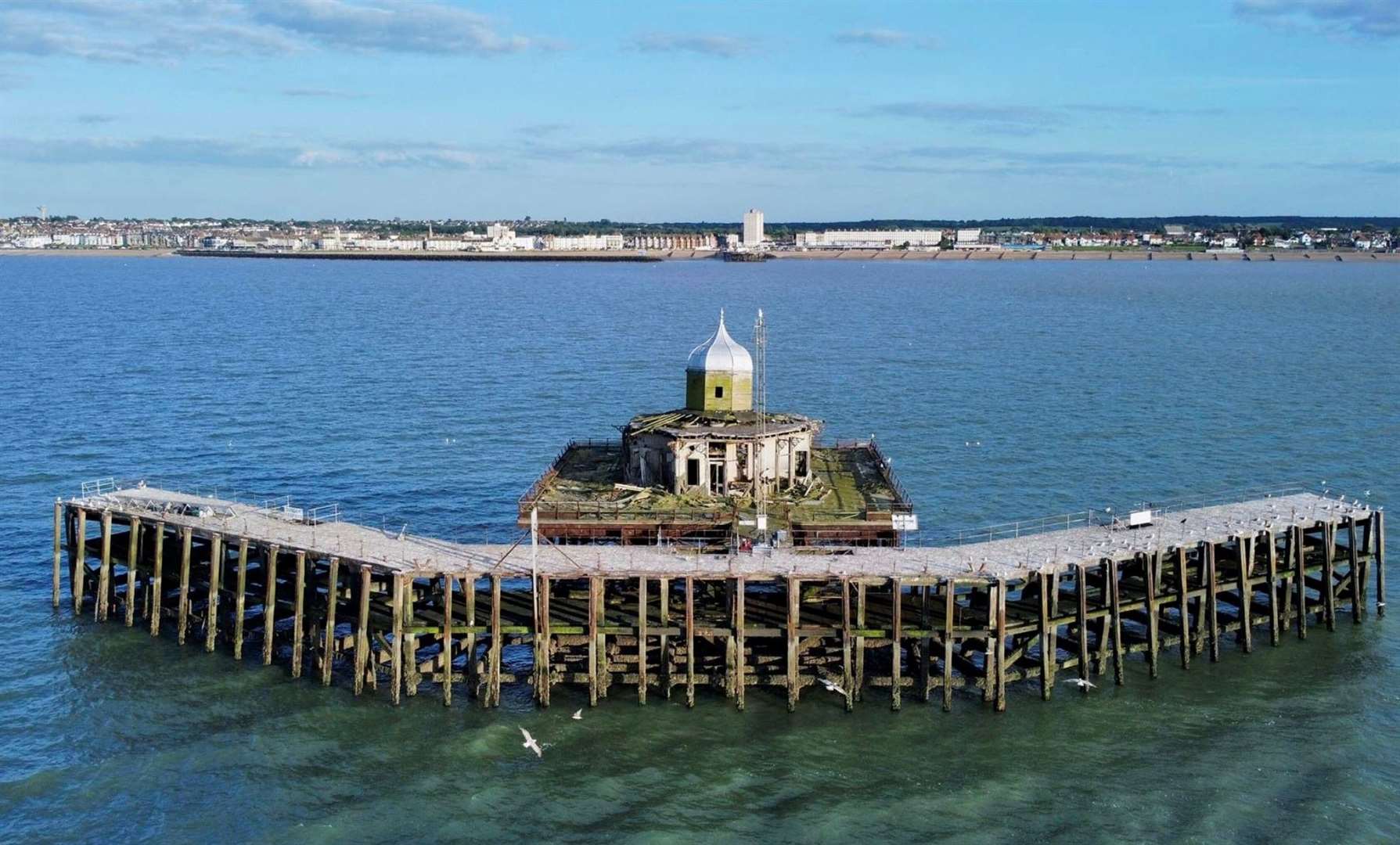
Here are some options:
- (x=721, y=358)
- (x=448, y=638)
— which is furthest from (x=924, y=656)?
(x=721, y=358)

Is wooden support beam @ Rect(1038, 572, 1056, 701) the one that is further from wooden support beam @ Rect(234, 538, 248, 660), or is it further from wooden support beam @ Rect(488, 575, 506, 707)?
wooden support beam @ Rect(234, 538, 248, 660)

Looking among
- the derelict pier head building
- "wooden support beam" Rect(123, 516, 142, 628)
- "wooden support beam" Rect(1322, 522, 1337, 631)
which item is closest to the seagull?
the derelict pier head building

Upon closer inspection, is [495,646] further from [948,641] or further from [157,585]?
[157,585]

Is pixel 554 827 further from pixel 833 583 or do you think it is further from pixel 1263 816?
pixel 1263 816

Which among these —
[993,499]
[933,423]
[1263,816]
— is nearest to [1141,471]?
[993,499]

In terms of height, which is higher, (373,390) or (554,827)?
(373,390)

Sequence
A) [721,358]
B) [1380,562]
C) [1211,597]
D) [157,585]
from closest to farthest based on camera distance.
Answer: [1211,597], [157,585], [1380,562], [721,358]
